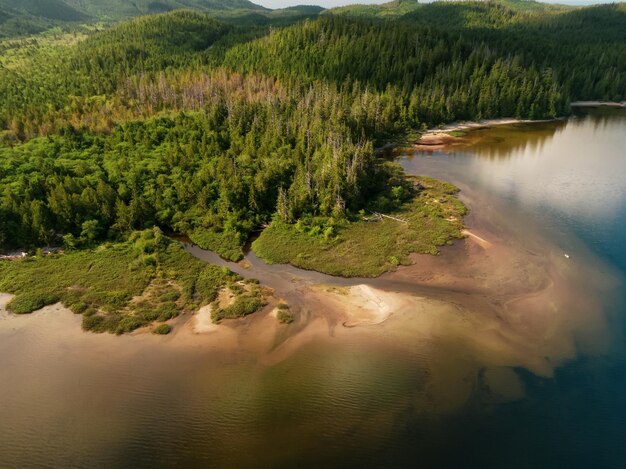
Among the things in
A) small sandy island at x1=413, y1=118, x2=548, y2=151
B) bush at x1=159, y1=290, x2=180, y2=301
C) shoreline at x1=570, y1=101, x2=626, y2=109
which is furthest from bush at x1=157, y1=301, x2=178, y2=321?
shoreline at x1=570, y1=101, x2=626, y2=109

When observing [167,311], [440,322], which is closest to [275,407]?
[167,311]

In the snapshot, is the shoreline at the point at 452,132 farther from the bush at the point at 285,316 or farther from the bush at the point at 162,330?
the bush at the point at 162,330

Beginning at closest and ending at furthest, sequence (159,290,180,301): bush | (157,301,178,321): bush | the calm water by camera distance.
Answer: the calm water < (157,301,178,321): bush < (159,290,180,301): bush

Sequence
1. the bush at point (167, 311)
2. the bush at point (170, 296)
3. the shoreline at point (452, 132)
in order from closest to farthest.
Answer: the bush at point (167, 311) → the bush at point (170, 296) → the shoreline at point (452, 132)

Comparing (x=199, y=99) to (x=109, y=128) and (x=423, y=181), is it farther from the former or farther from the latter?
(x=423, y=181)

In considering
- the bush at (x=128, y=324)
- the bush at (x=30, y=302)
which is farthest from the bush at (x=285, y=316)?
the bush at (x=30, y=302)

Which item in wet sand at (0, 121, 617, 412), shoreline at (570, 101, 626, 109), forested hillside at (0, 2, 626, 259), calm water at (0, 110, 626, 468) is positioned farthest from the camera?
A: shoreline at (570, 101, 626, 109)

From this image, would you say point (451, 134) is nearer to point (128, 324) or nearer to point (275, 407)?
point (275, 407)

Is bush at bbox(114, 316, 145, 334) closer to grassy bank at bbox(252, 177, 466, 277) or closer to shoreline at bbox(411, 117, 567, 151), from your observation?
grassy bank at bbox(252, 177, 466, 277)
